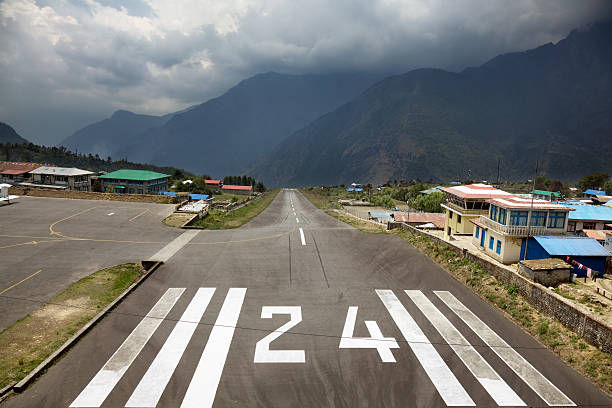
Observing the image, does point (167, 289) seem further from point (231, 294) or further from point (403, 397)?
point (403, 397)

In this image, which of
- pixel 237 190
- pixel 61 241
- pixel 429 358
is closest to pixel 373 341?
pixel 429 358

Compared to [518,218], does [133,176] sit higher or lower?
higher

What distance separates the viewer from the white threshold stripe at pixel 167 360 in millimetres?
13414

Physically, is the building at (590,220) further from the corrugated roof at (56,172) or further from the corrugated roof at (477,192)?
the corrugated roof at (56,172)

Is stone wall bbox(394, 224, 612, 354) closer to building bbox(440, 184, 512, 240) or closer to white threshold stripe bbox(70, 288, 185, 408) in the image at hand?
building bbox(440, 184, 512, 240)

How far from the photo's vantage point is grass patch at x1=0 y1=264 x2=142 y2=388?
15203 millimetres

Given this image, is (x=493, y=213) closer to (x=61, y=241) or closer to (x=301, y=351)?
(x=301, y=351)

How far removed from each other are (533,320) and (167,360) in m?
20.0

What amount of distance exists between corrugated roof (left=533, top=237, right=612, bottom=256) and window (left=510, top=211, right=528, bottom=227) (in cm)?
167

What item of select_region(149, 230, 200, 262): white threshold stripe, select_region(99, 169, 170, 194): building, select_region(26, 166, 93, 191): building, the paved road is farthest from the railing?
select_region(26, 166, 93, 191): building

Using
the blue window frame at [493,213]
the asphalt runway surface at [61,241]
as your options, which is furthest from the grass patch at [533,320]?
the asphalt runway surface at [61,241]

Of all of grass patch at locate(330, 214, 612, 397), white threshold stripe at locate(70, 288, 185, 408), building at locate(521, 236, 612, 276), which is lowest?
white threshold stripe at locate(70, 288, 185, 408)

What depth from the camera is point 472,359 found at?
16.4 metres

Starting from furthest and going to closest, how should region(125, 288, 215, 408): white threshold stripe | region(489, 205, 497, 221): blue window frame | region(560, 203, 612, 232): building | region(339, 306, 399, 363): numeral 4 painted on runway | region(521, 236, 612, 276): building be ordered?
region(560, 203, 612, 232): building → region(489, 205, 497, 221): blue window frame → region(521, 236, 612, 276): building → region(339, 306, 399, 363): numeral 4 painted on runway → region(125, 288, 215, 408): white threshold stripe
